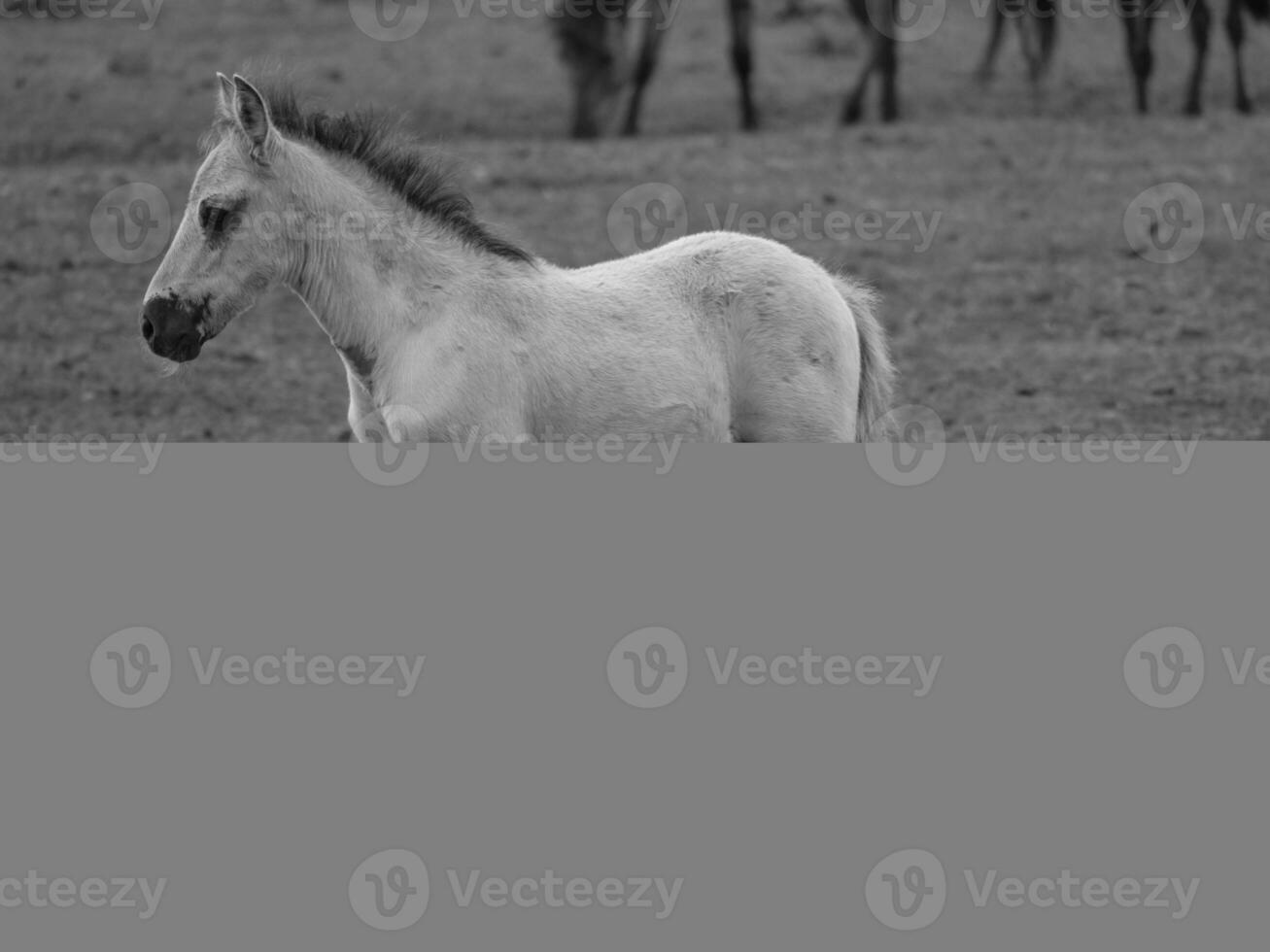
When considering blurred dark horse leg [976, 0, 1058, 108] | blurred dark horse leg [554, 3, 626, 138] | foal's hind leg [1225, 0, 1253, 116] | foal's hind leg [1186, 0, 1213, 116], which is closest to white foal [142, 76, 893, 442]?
blurred dark horse leg [554, 3, 626, 138]

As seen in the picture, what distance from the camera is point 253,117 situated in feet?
17.9

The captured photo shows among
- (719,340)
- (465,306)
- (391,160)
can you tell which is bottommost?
(719,340)

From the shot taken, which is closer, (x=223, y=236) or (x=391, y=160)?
(x=223, y=236)

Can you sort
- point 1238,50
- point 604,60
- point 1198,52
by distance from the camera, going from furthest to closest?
point 1238,50
point 1198,52
point 604,60

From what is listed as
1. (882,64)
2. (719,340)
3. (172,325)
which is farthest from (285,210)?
(882,64)

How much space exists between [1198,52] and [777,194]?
528cm

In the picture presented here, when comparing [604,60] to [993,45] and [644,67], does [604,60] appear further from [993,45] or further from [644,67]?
[993,45]

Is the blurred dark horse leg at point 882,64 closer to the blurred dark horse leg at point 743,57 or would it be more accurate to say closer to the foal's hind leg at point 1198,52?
the blurred dark horse leg at point 743,57

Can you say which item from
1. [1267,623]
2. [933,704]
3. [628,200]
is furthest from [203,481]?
[628,200]

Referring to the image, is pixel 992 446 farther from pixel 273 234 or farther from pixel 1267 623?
pixel 273 234

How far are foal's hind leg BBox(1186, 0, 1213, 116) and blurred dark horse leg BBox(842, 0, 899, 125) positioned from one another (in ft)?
7.56

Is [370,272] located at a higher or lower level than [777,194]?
higher

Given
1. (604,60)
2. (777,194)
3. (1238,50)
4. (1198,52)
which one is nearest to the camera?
(777,194)

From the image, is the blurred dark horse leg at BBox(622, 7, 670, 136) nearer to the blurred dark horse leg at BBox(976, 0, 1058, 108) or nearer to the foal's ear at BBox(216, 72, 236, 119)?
the blurred dark horse leg at BBox(976, 0, 1058, 108)
